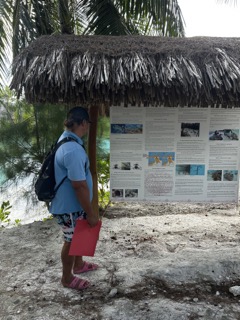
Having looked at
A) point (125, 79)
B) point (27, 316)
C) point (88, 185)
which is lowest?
point (27, 316)

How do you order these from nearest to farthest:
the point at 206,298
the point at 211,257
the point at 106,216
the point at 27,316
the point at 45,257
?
the point at 27,316
the point at 206,298
the point at 211,257
the point at 45,257
the point at 106,216

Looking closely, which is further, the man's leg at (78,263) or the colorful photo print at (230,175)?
the colorful photo print at (230,175)

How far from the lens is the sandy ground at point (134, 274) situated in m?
2.89

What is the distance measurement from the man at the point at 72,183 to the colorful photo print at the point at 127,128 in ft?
2.25

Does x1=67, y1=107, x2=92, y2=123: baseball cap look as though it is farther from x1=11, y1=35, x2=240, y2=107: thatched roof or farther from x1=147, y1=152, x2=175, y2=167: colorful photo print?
x1=147, y1=152, x2=175, y2=167: colorful photo print

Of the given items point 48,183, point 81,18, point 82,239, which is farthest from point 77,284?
point 81,18

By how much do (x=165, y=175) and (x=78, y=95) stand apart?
4.23 ft

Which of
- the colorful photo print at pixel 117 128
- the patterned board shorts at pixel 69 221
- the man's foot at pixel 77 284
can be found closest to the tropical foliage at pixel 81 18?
the colorful photo print at pixel 117 128

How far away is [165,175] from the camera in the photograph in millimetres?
3742

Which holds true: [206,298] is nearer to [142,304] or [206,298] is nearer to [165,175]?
[142,304]

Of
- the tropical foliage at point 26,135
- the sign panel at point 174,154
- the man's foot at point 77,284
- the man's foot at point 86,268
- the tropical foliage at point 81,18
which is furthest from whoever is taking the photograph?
the tropical foliage at point 26,135

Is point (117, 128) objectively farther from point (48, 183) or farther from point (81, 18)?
point (81, 18)

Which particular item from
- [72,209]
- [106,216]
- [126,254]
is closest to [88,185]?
[72,209]

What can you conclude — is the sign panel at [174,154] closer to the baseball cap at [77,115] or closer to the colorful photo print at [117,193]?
the colorful photo print at [117,193]
